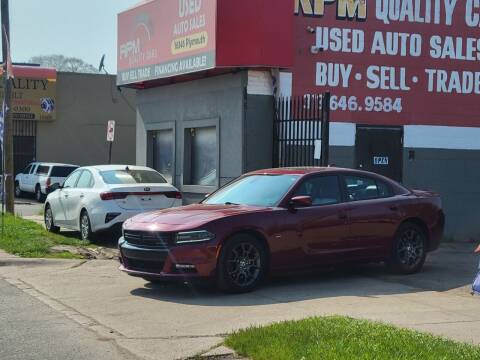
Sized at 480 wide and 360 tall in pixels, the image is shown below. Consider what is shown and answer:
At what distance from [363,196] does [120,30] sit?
10994 mm

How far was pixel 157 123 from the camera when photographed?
1827cm

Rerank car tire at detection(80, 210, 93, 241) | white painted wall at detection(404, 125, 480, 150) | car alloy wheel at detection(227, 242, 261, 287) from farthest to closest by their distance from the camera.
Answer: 1. white painted wall at detection(404, 125, 480, 150)
2. car tire at detection(80, 210, 93, 241)
3. car alloy wheel at detection(227, 242, 261, 287)

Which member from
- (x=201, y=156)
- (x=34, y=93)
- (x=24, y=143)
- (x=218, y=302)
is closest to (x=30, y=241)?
(x=201, y=156)

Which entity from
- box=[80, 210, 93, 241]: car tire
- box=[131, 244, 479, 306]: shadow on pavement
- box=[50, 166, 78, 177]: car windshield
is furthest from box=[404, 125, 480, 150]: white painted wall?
box=[50, 166, 78, 177]: car windshield

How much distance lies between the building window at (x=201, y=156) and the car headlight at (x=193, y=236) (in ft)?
23.2

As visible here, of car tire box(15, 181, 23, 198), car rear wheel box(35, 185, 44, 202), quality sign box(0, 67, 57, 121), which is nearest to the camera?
car rear wheel box(35, 185, 44, 202)

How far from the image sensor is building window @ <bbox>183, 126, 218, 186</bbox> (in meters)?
16.1

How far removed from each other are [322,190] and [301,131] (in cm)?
446

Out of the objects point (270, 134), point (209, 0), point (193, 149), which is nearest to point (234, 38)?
point (209, 0)

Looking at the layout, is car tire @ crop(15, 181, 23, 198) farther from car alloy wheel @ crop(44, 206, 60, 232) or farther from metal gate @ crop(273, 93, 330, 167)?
metal gate @ crop(273, 93, 330, 167)

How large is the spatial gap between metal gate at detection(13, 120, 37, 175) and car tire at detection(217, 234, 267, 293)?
2503 centimetres

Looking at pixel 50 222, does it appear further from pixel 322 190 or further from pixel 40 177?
pixel 40 177

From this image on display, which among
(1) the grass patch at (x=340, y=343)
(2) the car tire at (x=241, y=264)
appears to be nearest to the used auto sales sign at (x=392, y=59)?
(2) the car tire at (x=241, y=264)

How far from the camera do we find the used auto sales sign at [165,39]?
48.2ft
